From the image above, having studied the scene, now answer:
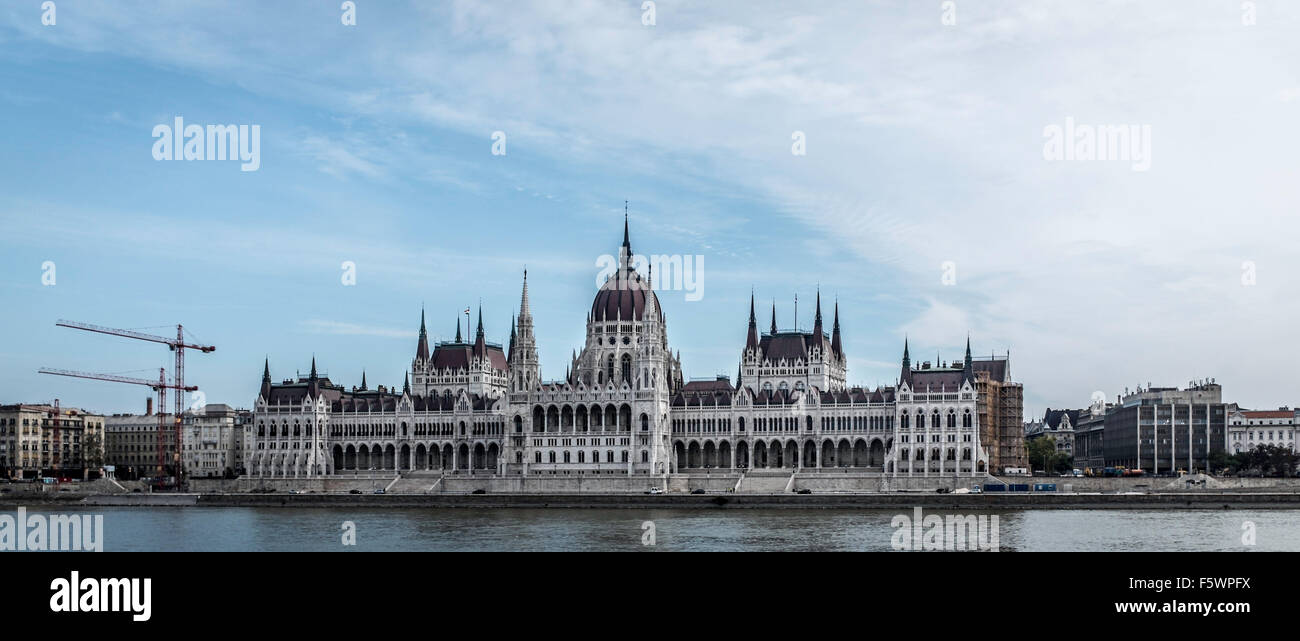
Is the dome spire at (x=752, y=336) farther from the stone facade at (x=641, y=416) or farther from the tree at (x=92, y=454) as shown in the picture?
the tree at (x=92, y=454)

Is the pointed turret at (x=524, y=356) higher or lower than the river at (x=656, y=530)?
higher

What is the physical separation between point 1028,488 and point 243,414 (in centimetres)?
8942

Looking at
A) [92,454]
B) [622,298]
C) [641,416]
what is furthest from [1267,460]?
[92,454]

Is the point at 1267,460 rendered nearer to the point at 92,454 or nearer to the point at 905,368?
the point at 905,368

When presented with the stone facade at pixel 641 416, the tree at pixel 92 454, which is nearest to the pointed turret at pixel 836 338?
the stone facade at pixel 641 416

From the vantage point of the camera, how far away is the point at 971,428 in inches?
4441

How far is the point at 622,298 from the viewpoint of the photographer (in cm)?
13162

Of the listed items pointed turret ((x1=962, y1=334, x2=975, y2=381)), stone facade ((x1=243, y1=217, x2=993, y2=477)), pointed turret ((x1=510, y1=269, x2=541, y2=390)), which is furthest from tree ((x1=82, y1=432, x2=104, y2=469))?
pointed turret ((x1=962, y1=334, x2=975, y2=381))

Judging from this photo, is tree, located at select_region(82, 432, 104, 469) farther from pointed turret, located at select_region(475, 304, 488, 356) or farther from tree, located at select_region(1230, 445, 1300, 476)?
tree, located at select_region(1230, 445, 1300, 476)

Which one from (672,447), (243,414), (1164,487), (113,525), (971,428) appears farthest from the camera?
(243,414)

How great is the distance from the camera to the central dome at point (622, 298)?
130 m
